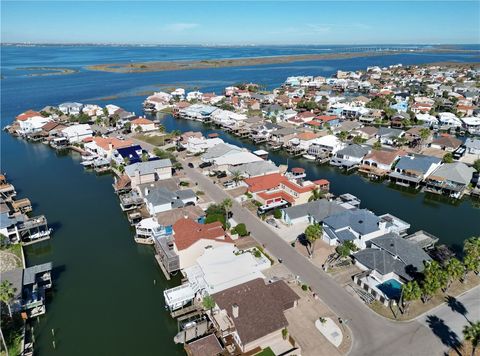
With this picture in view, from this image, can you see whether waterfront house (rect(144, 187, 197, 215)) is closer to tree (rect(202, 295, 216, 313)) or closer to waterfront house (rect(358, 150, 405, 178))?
tree (rect(202, 295, 216, 313))

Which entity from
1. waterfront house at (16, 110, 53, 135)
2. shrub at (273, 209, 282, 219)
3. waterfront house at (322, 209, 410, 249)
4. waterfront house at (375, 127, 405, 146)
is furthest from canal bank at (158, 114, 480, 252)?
waterfront house at (16, 110, 53, 135)

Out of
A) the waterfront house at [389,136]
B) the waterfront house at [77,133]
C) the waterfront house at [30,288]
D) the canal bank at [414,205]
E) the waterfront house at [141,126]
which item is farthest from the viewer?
the waterfront house at [141,126]

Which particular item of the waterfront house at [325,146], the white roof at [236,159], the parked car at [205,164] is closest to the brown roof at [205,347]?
the white roof at [236,159]

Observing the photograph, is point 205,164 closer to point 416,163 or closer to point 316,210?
point 316,210

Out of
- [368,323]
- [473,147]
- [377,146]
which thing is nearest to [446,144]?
[473,147]

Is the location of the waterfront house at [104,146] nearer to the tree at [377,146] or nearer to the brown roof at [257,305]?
the brown roof at [257,305]

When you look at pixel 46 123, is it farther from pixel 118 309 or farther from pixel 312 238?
pixel 312 238

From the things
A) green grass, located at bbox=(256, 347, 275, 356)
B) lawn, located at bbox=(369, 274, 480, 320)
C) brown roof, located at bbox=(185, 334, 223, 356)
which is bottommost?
brown roof, located at bbox=(185, 334, 223, 356)
